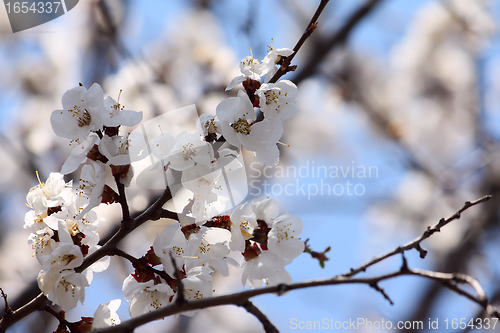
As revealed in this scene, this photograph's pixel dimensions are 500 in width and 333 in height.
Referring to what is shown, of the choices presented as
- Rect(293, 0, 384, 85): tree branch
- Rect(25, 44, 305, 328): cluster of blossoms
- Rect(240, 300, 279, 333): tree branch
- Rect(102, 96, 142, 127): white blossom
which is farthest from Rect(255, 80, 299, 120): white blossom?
Rect(293, 0, 384, 85): tree branch

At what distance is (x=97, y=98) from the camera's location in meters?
0.69

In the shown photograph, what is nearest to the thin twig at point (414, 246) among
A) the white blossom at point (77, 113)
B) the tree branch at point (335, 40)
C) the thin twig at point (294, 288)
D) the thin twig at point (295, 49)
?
the thin twig at point (294, 288)

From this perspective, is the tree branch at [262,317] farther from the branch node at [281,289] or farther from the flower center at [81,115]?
the flower center at [81,115]

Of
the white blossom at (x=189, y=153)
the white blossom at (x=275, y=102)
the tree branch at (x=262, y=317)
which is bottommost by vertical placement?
the tree branch at (x=262, y=317)

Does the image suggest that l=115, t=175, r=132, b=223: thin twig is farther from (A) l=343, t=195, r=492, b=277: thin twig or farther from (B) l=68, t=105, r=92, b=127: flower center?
(A) l=343, t=195, r=492, b=277: thin twig

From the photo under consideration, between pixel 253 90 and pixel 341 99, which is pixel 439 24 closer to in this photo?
pixel 341 99

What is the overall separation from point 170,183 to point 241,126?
17 centimetres

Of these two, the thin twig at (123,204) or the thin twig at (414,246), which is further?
the thin twig at (123,204)

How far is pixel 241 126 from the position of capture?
26.8 inches

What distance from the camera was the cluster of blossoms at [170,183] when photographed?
67 centimetres

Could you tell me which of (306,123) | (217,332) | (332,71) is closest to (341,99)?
(332,71)

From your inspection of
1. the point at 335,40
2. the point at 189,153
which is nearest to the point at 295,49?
the point at 189,153

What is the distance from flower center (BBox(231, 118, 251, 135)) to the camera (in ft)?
2.23

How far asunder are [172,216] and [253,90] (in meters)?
0.29
